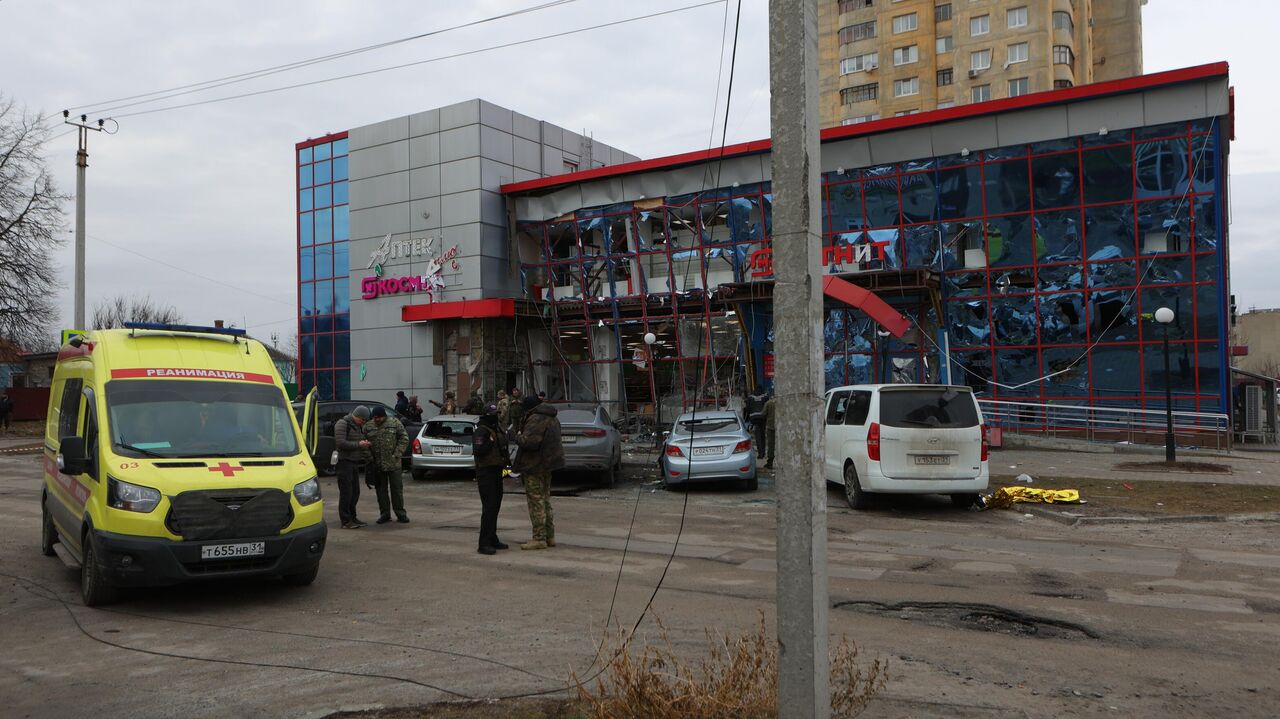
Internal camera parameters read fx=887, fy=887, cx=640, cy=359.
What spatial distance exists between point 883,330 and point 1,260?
3508cm

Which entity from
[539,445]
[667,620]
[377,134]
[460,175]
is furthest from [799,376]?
[377,134]

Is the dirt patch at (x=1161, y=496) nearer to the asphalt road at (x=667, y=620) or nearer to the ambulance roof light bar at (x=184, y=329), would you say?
the asphalt road at (x=667, y=620)

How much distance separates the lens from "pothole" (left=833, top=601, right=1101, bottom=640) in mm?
6598

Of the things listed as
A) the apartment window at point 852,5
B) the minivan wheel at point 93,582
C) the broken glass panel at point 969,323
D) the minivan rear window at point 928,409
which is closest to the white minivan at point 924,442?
the minivan rear window at point 928,409

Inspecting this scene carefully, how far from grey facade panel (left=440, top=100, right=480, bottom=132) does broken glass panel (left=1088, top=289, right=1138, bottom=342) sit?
20.4 meters

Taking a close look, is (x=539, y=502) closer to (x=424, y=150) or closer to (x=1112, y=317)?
(x=1112, y=317)

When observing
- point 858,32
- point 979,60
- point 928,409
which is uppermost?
point 858,32

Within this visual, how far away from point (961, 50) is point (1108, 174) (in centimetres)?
3790

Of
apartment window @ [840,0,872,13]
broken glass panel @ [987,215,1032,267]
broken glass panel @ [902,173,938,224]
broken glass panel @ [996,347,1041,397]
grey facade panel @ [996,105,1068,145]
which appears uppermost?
apartment window @ [840,0,872,13]

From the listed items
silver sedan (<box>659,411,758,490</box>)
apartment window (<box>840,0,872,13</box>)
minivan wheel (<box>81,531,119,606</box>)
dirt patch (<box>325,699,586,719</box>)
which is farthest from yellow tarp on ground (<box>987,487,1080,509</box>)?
apartment window (<box>840,0,872,13</box>)

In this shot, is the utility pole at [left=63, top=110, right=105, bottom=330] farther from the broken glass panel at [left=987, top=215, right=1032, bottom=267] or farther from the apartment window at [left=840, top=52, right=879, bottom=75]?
the apartment window at [left=840, top=52, right=879, bottom=75]

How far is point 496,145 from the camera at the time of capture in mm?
31953

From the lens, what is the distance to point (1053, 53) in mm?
55281

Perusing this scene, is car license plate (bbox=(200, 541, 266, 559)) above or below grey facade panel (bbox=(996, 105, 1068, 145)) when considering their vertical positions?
below
